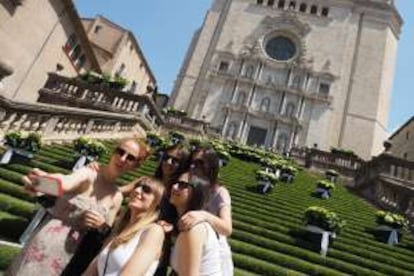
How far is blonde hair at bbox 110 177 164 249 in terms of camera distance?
9.14 ft

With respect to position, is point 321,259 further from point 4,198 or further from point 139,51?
point 139,51

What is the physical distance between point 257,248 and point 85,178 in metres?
5.96

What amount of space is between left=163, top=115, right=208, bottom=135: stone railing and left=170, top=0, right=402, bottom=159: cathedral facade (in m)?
10.9

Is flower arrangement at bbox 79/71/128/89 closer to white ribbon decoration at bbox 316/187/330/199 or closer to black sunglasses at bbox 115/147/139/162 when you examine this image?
white ribbon decoration at bbox 316/187/330/199

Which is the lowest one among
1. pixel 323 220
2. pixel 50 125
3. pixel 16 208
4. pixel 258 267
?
pixel 16 208

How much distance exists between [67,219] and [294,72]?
144 feet

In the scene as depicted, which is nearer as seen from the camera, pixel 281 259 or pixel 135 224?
pixel 135 224

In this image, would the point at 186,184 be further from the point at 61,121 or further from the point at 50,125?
the point at 61,121

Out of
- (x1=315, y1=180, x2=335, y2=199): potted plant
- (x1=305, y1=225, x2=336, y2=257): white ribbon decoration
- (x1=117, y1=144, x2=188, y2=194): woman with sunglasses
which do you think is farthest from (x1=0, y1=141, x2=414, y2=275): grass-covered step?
(x1=117, y1=144, x2=188, y2=194): woman with sunglasses

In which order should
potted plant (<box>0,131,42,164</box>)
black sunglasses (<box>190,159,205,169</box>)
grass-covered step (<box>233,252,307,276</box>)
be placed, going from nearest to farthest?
black sunglasses (<box>190,159,205,169</box>) → grass-covered step (<box>233,252,307,276</box>) → potted plant (<box>0,131,42,164</box>)

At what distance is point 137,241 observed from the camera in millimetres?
2715

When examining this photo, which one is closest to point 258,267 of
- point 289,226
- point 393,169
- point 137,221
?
point 289,226

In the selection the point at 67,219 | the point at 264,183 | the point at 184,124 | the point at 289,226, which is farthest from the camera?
the point at 184,124

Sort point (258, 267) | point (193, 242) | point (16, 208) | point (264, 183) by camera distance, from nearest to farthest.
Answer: point (193, 242)
point (16, 208)
point (258, 267)
point (264, 183)
